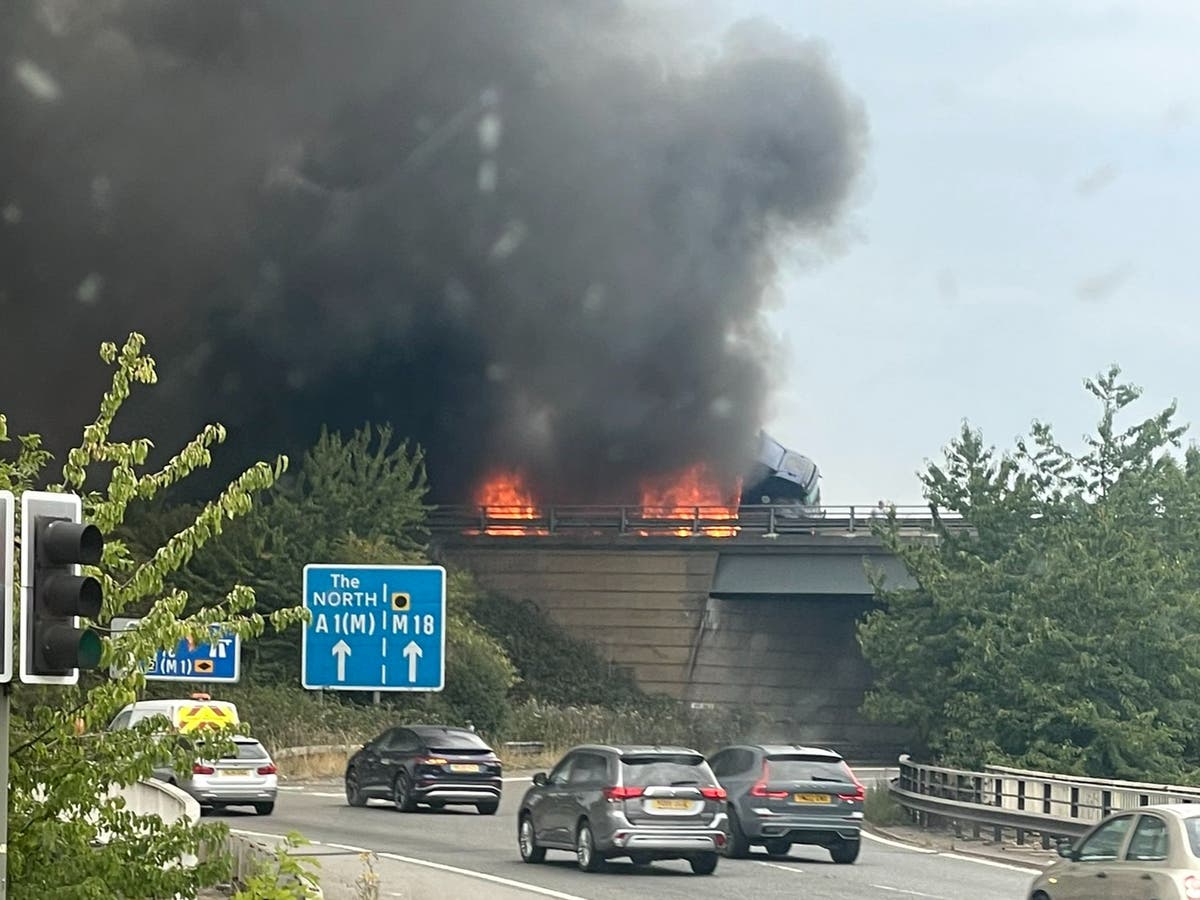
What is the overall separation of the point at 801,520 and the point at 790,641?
14.4 ft

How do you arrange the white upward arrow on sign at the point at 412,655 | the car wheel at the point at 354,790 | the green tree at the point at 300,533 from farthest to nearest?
the green tree at the point at 300,533 → the car wheel at the point at 354,790 → the white upward arrow on sign at the point at 412,655

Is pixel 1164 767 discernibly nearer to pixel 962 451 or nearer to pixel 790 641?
pixel 962 451

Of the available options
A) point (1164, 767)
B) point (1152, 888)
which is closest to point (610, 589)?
point (1164, 767)

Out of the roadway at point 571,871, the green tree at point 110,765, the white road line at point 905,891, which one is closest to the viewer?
the green tree at point 110,765

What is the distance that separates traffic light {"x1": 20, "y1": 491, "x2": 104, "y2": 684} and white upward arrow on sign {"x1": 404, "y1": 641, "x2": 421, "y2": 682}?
26.2 ft

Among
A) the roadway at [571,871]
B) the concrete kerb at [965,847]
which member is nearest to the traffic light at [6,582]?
the roadway at [571,871]

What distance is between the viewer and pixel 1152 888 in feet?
53.8

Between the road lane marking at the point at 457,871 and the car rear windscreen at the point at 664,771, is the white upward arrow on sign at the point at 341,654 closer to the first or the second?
the road lane marking at the point at 457,871

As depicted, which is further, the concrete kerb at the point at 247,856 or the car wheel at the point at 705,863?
the car wheel at the point at 705,863

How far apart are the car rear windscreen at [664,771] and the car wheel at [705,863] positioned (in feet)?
2.98

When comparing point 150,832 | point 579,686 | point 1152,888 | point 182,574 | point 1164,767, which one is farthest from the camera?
point 579,686

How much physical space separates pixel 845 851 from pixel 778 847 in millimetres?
1243

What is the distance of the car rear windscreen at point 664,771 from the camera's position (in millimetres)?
26906

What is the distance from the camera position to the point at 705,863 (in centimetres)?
2714
